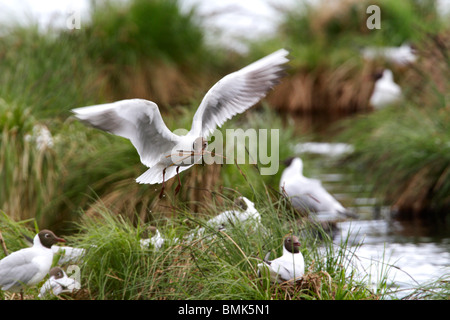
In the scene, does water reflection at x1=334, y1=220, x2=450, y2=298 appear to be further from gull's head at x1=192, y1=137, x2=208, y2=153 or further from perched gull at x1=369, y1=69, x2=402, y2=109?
perched gull at x1=369, y1=69, x2=402, y2=109

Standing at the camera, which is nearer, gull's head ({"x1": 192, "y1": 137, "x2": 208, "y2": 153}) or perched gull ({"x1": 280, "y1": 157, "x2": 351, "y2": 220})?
gull's head ({"x1": 192, "y1": 137, "x2": 208, "y2": 153})

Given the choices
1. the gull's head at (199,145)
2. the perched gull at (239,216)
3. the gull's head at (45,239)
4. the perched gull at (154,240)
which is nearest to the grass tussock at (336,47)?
the perched gull at (239,216)

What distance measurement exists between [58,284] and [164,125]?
1204 mm

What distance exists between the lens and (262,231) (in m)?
5.02

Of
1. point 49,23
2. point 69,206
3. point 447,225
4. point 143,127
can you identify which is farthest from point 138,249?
point 49,23

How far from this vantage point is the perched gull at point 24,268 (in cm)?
507

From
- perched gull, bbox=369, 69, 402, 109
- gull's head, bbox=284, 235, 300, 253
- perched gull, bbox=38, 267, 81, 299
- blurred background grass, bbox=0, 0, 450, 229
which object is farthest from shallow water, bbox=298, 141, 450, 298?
perched gull, bbox=369, 69, 402, 109

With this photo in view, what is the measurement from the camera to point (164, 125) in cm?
490

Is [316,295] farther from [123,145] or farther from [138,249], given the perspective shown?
[123,145]

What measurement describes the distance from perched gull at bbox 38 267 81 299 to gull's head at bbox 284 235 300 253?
1435mm

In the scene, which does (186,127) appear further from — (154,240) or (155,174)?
(155,174)

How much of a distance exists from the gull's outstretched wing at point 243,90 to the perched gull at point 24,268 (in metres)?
1.31

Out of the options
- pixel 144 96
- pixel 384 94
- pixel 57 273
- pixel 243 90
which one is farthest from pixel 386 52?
pixel 57 273

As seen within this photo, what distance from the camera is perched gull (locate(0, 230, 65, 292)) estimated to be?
507 centimetres
